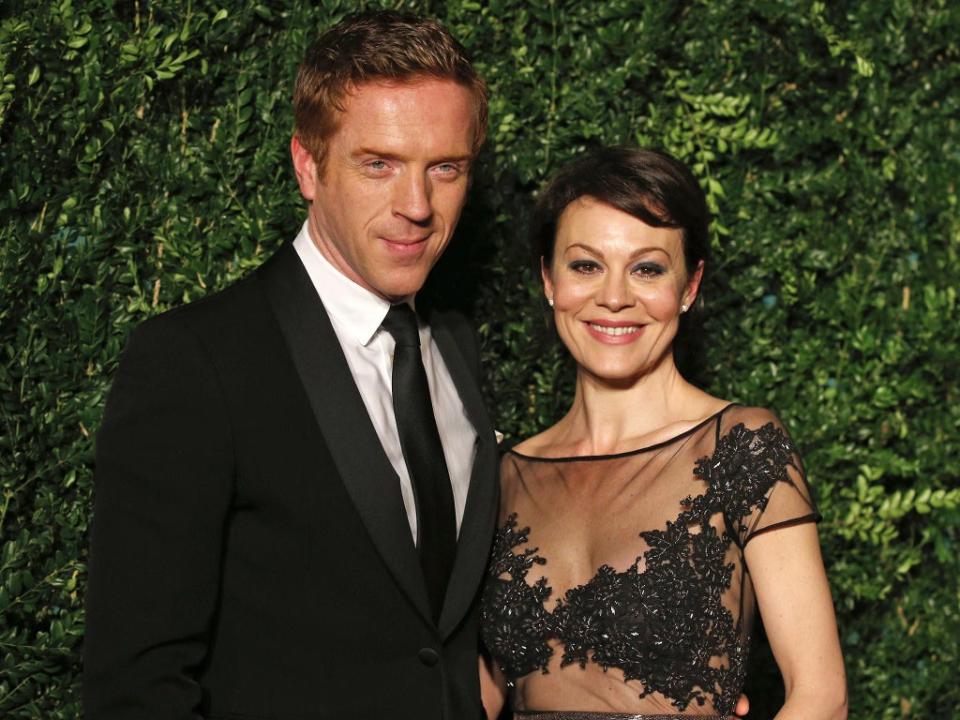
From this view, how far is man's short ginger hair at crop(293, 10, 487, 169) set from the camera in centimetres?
259

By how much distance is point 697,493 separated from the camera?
2.91 metres

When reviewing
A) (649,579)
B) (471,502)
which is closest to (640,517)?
(649,579)

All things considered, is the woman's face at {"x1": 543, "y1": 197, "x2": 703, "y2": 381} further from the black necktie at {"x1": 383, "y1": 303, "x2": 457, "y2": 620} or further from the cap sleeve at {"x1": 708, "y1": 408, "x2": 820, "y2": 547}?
the black necktie at {"x1": 383, "y1": 303, "x2": 457, "y2": 620}

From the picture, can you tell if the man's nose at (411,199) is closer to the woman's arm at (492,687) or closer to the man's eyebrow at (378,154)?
the man's eyebrow at (378,154)

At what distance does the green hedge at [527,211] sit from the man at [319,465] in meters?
0.51

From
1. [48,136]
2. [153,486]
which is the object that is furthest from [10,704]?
[48,136]

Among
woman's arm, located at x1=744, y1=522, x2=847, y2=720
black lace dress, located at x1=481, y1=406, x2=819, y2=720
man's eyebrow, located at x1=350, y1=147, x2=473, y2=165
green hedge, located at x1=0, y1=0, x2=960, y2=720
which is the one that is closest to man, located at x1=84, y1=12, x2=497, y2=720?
man's eyebrow, located at x1=350, y1=147, x2=473, y2=165

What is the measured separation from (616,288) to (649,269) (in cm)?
11

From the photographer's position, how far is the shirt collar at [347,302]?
8.79 ft

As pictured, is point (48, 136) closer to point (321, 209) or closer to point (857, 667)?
point (321, 209)

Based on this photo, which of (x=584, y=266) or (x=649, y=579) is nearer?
(x=649, y=579)

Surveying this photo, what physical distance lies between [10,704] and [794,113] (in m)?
2.68

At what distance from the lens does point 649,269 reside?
3059 mm

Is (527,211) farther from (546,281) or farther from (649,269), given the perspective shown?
(649,269)
